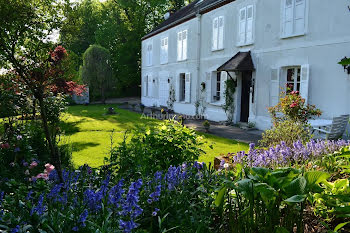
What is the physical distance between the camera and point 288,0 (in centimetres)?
985

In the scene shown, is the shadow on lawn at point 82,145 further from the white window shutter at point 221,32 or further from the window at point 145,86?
the window at point 145,86

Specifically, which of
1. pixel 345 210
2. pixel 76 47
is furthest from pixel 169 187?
pixel 76 47

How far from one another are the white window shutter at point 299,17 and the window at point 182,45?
7.89m

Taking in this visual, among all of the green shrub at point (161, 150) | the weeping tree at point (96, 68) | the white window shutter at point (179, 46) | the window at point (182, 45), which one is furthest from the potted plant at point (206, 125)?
the weeping tree at point (96, 68)

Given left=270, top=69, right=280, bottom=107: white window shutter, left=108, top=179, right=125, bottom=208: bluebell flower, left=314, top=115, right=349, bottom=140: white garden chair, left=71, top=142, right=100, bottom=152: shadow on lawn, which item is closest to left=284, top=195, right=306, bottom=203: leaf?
left=108, top=179, right=125, bottom=208: bluebell flower

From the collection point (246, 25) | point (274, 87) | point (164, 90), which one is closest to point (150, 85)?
A: point (164, 90)

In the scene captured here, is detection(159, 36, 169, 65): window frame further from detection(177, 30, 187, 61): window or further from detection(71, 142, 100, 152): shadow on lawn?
detection(71, 142, 100, 152): shadow on lawn

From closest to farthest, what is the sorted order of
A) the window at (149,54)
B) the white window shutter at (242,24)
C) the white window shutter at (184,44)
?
the white window shutter at (242,24) < the white window shutter at (184,44) < the window at (149,54)

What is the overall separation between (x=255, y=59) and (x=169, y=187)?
1002cm

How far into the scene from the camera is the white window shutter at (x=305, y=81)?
918 centimetres

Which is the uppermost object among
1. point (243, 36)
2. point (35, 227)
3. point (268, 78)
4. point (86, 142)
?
point (243, 36)

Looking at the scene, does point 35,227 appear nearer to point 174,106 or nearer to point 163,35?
point 174,106

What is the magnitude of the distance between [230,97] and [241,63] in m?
1.89

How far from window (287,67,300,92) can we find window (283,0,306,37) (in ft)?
3.90
